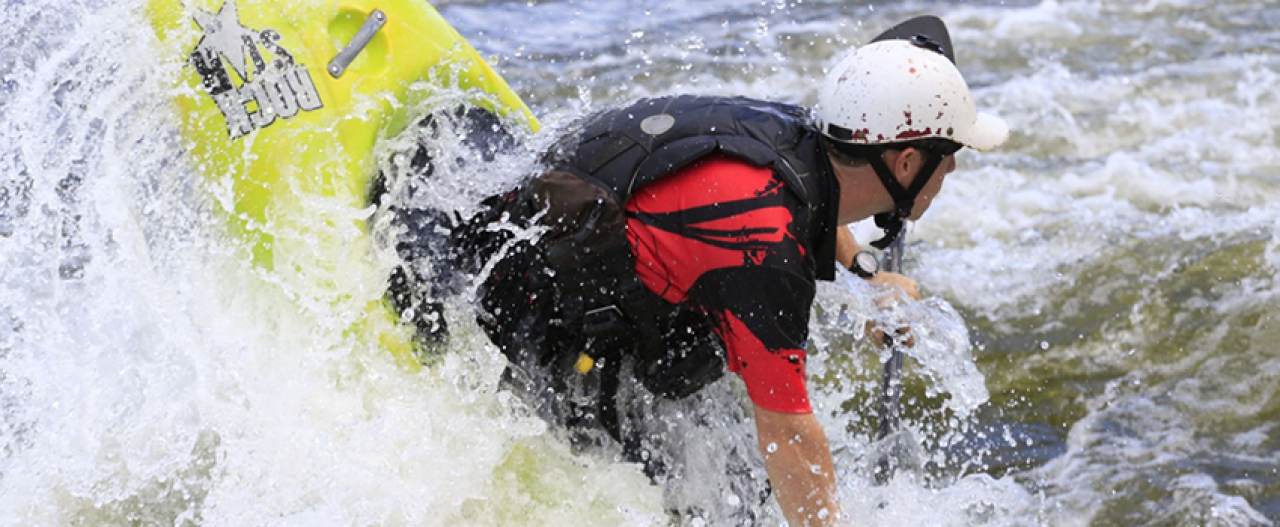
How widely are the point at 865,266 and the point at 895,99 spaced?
0.72 metres

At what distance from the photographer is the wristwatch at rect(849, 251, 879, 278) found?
3000mm

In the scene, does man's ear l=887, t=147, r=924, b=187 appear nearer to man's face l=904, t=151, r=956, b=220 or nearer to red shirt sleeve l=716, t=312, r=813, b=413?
man's face l=904, t=151, r=956, b=220

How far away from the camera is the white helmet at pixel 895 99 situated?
Answer: 2.38 m

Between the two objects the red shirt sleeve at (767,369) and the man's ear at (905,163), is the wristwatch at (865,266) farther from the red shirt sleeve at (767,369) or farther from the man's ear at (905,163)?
the red shirt sleeve at (767,369)

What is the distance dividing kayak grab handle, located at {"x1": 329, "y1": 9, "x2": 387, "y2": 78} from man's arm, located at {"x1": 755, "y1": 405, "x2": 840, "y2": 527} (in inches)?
47.0

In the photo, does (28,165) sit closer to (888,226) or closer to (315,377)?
(315,377)

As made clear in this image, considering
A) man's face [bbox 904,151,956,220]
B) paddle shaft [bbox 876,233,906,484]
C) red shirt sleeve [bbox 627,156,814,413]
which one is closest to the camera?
red shirt sleeve [bbox 627,156,814,413]

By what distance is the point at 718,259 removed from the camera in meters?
2.29

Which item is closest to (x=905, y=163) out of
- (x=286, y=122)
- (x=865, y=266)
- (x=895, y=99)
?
(x=895, y=99)

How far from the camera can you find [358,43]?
256cm

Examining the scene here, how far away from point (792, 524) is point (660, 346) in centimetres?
49

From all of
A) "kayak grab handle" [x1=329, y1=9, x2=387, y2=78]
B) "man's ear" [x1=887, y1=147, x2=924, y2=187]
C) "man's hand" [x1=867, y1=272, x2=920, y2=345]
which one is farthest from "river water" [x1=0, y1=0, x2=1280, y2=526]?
"man's ear" [x1=887, y1=147, x2=924, y2=187]

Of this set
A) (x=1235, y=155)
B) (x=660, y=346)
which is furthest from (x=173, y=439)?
(x=1235, y=155)

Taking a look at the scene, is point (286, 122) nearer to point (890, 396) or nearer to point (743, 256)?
point (743, 256)
